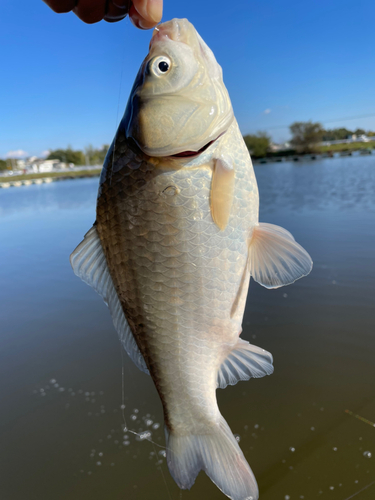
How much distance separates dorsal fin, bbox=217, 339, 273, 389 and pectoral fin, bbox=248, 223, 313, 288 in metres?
0.37

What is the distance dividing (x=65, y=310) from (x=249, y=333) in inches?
122

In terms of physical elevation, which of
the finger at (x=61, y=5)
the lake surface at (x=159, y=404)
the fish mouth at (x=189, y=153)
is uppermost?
the finger at (x=61, y=5)

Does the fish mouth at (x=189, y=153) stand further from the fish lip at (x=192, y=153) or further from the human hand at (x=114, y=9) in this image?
the human hand at (x=114, y=9)

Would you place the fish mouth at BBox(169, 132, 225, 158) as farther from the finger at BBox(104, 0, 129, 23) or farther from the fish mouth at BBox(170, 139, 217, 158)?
the finger at BBox(104, 0, 129, 23)

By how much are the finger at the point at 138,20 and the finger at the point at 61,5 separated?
0.57 meters

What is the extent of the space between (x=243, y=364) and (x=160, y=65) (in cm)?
136

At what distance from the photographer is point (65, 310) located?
573 centimetres

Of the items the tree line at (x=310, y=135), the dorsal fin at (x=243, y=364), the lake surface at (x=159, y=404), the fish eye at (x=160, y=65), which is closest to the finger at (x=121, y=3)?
the fish eye at (x=160, y=65)

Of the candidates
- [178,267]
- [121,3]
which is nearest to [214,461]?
[178,267]

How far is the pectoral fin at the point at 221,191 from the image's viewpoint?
1.33m

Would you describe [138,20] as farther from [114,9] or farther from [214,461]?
[214,461]

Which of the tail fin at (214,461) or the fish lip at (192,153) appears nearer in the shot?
the fish lip at (192,153)

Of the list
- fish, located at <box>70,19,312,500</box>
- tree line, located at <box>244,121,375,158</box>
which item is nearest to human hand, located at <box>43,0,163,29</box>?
fish, located at <box>70,19,312,500</box>

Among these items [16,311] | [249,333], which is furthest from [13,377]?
[249,333]
